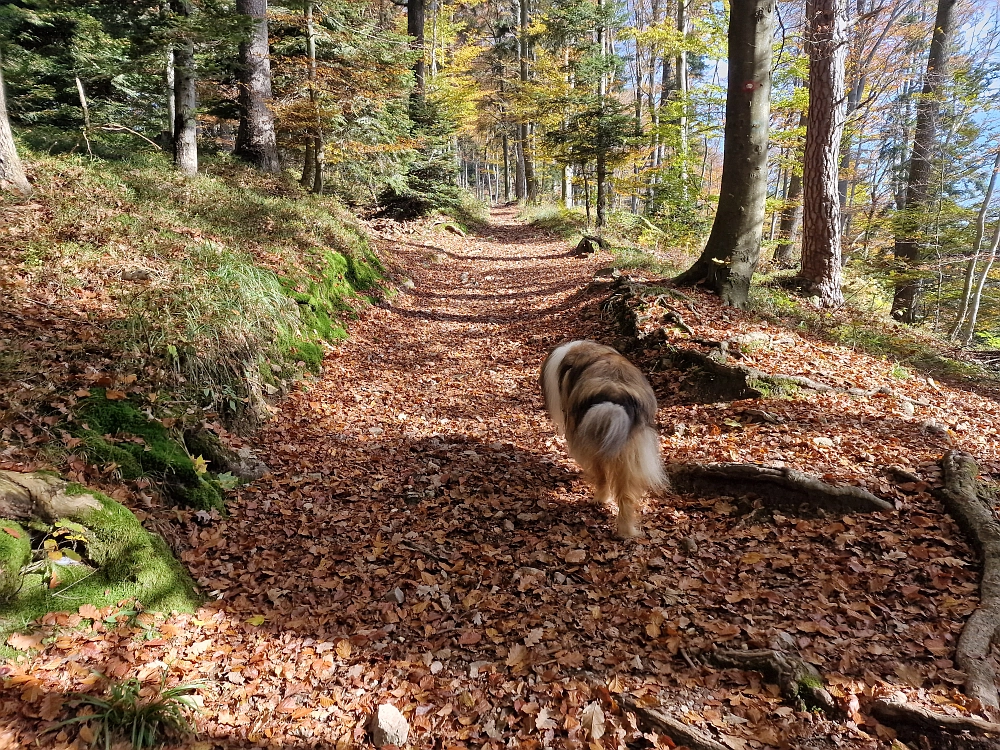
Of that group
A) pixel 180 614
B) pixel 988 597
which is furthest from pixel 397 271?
pixel 988 597

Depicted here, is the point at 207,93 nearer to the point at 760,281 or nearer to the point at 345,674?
the point at 760,281

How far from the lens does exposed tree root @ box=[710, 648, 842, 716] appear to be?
2402mm

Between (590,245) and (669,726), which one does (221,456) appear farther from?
(590,245)

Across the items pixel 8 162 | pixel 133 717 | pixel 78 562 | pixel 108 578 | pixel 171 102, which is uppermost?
pixel 171 102

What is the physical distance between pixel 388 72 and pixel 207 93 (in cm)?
434

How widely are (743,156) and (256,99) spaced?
976 centimetres

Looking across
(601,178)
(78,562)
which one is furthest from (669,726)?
(601,178)

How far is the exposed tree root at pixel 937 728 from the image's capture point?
2.08 meters

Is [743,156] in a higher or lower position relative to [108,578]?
higher

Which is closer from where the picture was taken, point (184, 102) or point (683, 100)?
point (184, 102)

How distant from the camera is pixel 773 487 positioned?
397cm

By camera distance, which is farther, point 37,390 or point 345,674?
point 37,390

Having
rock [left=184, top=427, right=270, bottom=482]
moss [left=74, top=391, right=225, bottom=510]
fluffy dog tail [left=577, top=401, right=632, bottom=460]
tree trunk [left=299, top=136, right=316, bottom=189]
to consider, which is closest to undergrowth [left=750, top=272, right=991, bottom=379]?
fluffy dog tail [left=577, top=401, right=632, bottom=460]

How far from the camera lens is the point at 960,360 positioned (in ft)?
24.7
